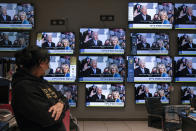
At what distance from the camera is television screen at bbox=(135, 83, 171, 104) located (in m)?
6.03

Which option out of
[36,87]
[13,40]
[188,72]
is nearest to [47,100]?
[36,87]

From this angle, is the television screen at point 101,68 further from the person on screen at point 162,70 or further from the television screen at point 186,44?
the television screen at point 186,44

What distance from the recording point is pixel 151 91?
6.05 meters

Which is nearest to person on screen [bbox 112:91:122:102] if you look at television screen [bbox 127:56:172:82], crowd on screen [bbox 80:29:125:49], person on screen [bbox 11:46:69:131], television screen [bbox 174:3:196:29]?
television screen [bbox 127:56:172:82]

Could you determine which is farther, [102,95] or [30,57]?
[102,95]

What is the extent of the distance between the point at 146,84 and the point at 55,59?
8.88 ft

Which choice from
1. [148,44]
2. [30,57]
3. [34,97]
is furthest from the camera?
[148,44]

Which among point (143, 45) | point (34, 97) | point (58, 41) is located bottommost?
point (34, 97)

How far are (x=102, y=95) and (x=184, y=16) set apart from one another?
10.8 feet

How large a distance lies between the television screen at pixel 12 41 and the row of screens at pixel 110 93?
1.55 meters

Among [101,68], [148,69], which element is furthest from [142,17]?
[101,68]

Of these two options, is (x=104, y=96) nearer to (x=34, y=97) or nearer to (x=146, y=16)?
(x=146, y=16)

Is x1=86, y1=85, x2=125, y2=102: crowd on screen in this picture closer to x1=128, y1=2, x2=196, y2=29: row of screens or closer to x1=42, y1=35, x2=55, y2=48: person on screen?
x1=42, y1=35, x2=55, y2=48: person on screen

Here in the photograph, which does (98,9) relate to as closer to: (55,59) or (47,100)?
(55,59)
